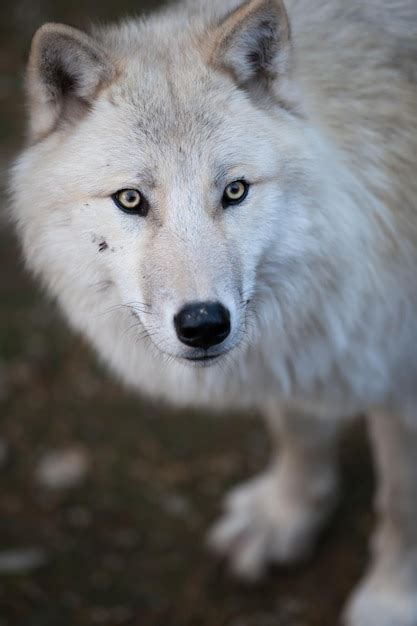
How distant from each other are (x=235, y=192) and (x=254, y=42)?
483 mm

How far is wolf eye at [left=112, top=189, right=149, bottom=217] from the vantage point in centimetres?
238

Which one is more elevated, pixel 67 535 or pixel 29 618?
pixel 67 535

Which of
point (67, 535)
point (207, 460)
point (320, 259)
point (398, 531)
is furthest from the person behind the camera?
point (207, 460)

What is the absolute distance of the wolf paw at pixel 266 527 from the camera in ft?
12.3

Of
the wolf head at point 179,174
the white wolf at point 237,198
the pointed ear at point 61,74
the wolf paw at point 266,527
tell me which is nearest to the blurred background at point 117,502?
the wolf paw at point 266,527

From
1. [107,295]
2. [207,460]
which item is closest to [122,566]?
[207,460]

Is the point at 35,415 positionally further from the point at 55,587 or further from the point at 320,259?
the point at 320,259

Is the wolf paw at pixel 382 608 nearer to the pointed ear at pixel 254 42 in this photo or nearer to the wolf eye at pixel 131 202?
the wolf eye at pixel 131 202

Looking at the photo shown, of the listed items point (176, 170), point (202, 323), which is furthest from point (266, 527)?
point (176, 170)

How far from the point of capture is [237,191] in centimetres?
240

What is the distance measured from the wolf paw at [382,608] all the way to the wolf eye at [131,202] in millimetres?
2080

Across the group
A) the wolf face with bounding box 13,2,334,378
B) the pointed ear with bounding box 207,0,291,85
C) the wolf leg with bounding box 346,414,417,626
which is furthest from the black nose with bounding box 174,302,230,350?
the wolf leg with bounding box 346,414,417,626

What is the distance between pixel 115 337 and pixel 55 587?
59.7 inches

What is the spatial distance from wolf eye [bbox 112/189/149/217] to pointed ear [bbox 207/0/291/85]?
1.64 ft
